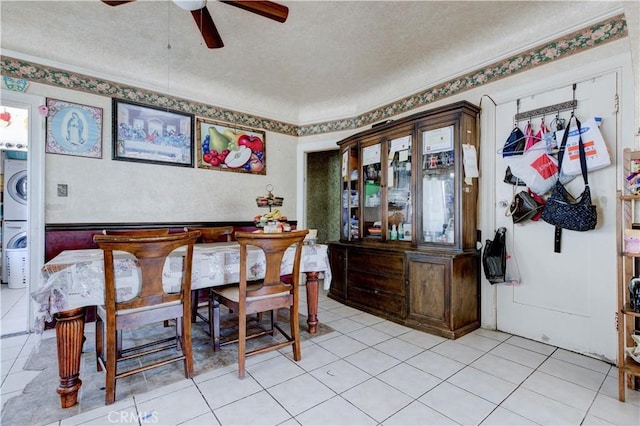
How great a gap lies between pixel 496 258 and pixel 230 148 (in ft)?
11.5

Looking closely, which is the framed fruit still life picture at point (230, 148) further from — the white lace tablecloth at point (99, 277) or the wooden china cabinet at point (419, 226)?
the white lace tablecloth at point (99, 277)

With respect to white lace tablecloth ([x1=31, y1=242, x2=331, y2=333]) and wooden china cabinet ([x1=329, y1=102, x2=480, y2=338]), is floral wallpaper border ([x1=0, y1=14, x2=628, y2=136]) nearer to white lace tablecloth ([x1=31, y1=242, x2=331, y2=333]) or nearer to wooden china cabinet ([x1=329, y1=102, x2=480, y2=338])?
wooden china cabinet ([x1=329, y1=102, x2=480, y2=338])

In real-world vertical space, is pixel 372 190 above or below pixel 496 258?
above

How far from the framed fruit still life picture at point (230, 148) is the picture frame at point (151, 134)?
0.50ft

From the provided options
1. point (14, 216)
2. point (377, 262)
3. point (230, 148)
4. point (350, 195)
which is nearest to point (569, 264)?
point (377, 262)

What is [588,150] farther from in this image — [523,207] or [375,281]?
[375,281]

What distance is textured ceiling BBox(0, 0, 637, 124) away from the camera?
2.48 meters

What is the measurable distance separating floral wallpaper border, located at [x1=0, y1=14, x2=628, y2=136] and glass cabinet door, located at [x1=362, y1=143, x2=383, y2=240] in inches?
27.7

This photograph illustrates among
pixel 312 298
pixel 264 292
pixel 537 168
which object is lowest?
pixel 312 298

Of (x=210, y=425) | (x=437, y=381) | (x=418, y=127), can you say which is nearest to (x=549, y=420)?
(x=437, y=381)

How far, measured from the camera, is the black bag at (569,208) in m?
2.21

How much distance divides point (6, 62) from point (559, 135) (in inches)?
199

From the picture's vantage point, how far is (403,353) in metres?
2.42

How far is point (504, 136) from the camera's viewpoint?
2.84 metres
